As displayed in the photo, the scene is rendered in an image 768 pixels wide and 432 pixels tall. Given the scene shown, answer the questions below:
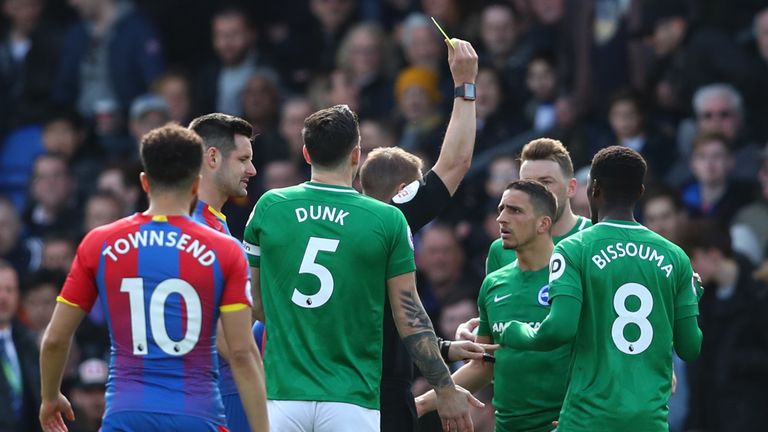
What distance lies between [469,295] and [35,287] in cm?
398

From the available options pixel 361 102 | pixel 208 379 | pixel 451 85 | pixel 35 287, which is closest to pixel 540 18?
pixel 451 85

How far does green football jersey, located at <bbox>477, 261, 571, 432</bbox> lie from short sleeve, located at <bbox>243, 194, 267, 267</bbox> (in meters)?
1.27

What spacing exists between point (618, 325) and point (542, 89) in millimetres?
7156

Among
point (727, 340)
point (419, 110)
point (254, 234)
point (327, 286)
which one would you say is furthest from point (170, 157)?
point (419, 110)

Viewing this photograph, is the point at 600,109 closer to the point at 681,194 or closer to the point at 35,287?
the point at 681,194

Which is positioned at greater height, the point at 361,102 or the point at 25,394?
the point at 361,102

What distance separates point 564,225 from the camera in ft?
27.6

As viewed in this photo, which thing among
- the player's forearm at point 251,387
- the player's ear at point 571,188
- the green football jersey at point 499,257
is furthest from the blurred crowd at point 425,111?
the player's forearm at point 251,387

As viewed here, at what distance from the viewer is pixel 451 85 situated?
14672 millimetres

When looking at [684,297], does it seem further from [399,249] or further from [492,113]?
[492,113]

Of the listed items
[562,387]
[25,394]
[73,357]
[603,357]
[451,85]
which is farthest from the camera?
[451,85]

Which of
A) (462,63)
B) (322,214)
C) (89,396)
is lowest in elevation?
(89,396)

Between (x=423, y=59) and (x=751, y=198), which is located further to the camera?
(x=423, y=59)

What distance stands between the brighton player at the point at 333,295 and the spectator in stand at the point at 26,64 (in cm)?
1023
